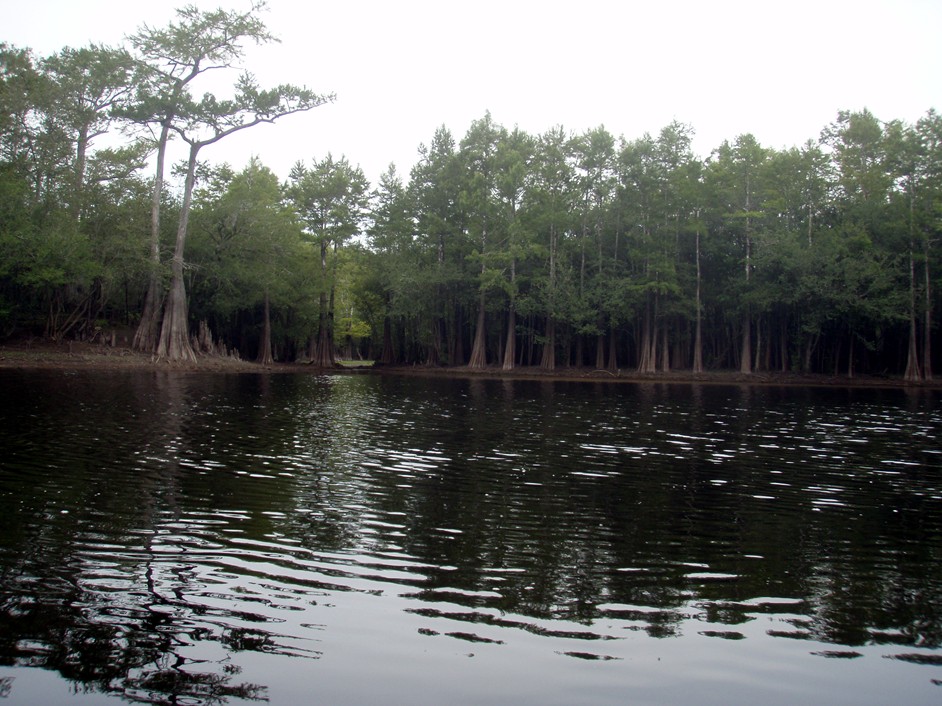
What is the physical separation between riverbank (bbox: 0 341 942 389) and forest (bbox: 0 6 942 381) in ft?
4.91

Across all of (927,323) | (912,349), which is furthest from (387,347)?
(927,323)

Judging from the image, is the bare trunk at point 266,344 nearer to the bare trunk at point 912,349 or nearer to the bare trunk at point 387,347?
the bare trunk at point 387,347

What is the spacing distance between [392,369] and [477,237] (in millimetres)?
13763

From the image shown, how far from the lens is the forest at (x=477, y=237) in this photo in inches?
1778

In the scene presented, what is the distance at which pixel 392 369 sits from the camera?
62156 mm

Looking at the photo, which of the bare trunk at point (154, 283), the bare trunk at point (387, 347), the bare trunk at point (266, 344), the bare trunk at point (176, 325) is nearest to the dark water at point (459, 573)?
the bare trunk at point (176, 325)

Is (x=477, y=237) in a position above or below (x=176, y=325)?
above

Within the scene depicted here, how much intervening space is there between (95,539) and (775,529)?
24.8 ft

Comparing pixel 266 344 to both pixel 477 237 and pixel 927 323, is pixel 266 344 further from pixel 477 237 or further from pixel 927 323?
pixel 927 323

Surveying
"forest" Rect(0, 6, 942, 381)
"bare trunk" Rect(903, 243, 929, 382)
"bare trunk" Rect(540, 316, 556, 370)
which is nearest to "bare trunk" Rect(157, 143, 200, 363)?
"forest" Rect(0, 6, 942, 381)

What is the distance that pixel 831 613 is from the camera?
5.76 m

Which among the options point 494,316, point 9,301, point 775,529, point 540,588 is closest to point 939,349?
point 494,316

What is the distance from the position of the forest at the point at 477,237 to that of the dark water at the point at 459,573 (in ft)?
118

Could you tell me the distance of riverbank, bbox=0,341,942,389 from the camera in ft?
132
